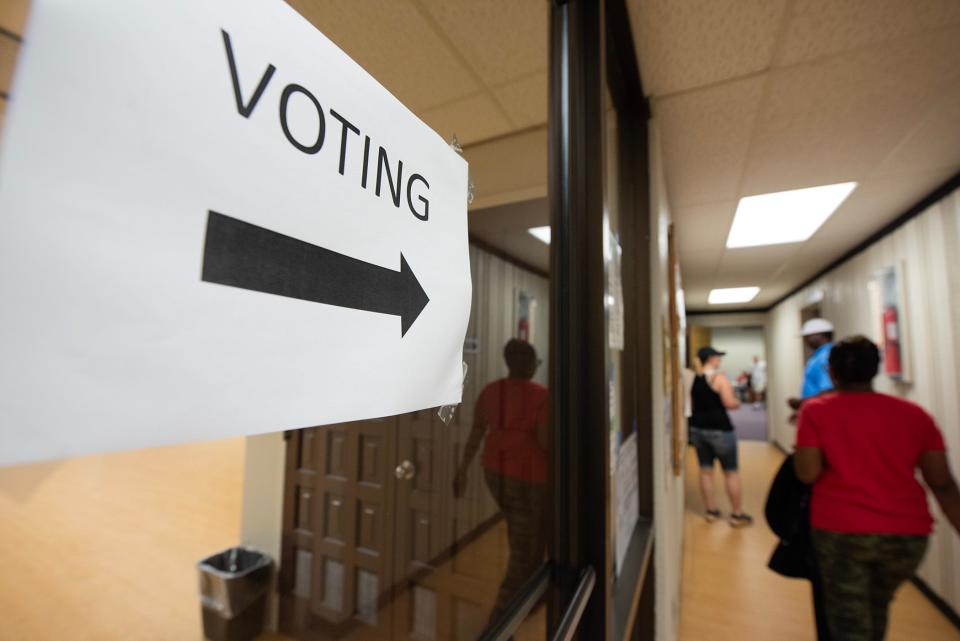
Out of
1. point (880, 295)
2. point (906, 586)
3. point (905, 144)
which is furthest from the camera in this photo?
point (880, 295)

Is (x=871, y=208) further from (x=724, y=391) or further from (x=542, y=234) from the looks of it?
(x=542, y=234)

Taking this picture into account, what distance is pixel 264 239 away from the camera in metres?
0.19

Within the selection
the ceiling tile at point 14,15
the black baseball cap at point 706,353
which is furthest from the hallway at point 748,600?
the ceiling tile at point 14,15

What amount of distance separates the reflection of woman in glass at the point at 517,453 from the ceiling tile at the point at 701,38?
113cm

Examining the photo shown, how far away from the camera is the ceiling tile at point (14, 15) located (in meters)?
0.13

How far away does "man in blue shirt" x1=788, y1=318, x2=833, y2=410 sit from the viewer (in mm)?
3076

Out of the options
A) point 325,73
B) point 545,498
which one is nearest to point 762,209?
point 545,498

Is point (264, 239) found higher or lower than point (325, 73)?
lower

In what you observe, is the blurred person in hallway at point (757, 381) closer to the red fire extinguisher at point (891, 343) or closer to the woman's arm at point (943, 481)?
the red fire extinguisher at point (891, 343)

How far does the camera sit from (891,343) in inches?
116

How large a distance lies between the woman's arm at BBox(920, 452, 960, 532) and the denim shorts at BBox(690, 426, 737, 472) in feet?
7.56

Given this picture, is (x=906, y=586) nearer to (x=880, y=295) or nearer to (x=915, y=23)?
(x=880, y=295)

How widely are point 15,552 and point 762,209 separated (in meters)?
3.53

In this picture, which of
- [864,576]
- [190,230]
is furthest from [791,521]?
[190,230]
